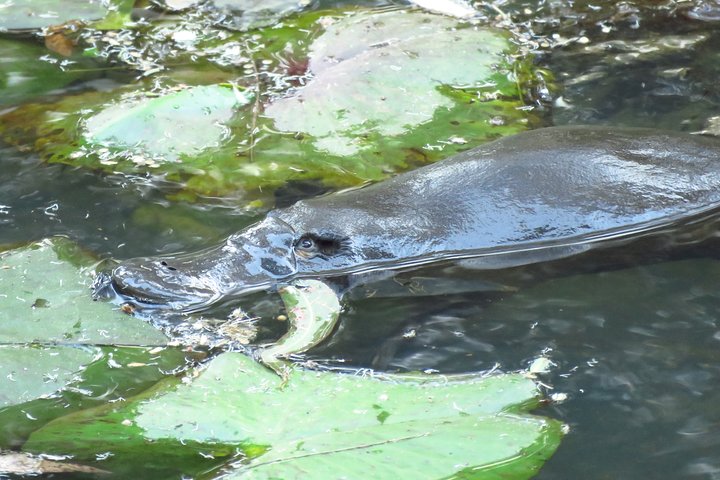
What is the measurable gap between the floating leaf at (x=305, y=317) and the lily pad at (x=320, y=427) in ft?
0.94

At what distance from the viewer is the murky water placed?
311 centimetres

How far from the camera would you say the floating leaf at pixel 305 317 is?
11.2 feet

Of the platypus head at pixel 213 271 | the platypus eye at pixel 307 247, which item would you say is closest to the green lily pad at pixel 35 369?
the platypus head at pixel 213 271

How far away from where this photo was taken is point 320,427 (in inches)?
111

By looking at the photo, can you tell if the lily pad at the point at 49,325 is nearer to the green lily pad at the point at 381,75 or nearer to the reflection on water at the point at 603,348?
the reflection on water at the point at 603,348

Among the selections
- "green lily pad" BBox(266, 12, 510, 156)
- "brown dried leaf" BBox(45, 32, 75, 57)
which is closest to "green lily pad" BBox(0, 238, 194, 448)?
"green lily pad" BBox(266, 12, 510, 156)

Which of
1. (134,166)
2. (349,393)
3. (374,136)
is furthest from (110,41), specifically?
(349,393)

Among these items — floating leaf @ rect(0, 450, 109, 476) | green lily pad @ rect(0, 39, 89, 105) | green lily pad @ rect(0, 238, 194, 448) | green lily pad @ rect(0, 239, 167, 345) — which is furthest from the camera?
green lily pad @ rect(0, 39, 89, 105)

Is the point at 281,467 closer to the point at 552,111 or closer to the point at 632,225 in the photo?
the point at 632,225

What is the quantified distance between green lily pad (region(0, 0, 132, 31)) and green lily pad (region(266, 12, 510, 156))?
1.53 meters

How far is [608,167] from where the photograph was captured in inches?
162

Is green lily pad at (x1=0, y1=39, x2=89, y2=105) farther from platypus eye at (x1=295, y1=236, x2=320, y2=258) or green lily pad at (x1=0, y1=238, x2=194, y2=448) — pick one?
platypus eye at (x1=295, y1=236, x2=320, y2=258)

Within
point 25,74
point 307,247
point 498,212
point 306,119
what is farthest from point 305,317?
point 25,74

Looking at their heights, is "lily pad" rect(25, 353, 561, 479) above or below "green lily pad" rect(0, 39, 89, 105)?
below
